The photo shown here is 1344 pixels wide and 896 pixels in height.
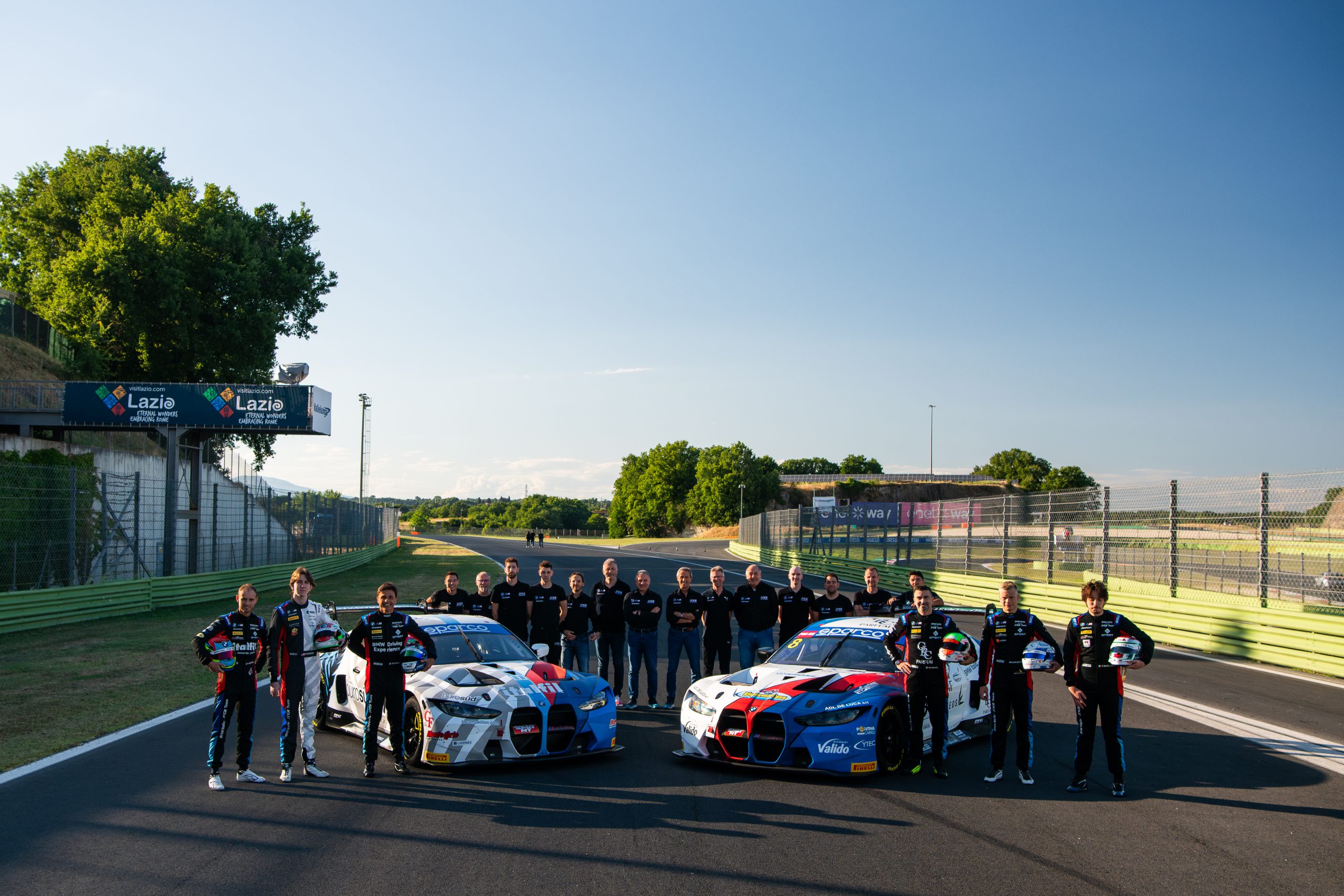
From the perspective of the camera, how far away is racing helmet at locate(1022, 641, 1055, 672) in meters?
7.61

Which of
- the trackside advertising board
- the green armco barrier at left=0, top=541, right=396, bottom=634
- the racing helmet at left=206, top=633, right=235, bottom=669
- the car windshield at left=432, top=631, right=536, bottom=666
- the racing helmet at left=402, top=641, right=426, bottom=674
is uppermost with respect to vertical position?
the trackside advertising board

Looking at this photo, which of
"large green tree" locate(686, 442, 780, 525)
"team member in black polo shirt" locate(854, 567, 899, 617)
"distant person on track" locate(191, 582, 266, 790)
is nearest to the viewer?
"distant person on track" locate(191, 582, 266, 790)

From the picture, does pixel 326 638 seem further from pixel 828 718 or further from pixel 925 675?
pixel 925 675

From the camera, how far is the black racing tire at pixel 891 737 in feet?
26.4

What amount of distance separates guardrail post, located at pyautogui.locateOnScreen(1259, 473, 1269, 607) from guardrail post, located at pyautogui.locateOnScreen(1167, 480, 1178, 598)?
200 centimetres

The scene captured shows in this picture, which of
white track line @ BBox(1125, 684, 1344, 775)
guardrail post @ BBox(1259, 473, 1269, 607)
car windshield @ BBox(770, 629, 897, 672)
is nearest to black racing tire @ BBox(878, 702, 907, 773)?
car windshield @ BBox(770, 629, 897, 672)

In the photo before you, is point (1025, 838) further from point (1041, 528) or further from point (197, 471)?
point (197, 471)

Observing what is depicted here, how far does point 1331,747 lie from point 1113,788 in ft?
10.1

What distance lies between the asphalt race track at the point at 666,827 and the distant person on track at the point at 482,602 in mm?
2409

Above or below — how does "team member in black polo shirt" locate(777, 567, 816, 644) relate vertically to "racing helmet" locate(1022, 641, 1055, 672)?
below

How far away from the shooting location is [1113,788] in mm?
7402

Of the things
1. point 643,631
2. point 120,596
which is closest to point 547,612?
point 643,631

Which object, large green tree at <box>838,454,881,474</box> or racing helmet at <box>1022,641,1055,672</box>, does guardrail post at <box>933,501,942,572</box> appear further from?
large green tree at <box>838,454,881,474</box>

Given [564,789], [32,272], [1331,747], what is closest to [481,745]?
[564,789]
